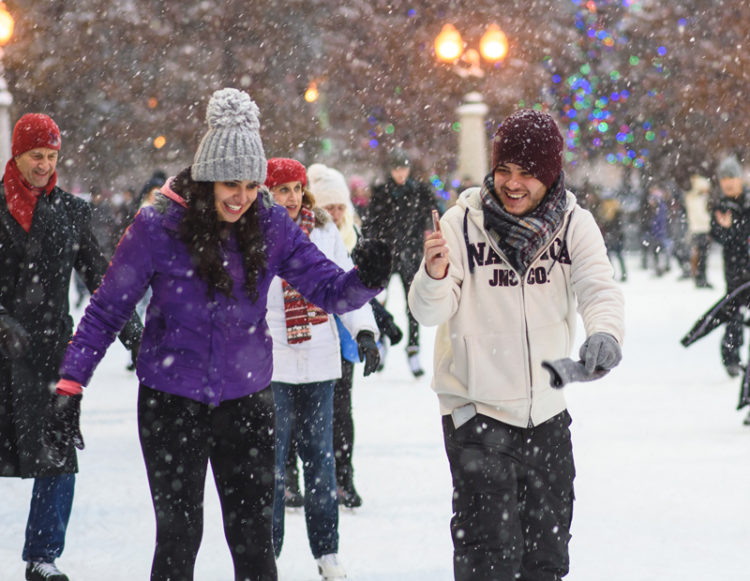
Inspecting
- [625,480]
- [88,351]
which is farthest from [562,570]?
[625,480]

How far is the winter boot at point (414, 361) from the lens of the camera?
10.9 meters

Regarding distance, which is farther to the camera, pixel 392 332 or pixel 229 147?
pixel 392 332

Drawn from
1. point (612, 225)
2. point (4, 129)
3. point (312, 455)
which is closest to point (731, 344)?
point (312, 455)

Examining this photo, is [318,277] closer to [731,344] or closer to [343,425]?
[343,425]

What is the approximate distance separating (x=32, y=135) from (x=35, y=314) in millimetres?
725

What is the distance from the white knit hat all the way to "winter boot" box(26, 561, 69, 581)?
269 cm

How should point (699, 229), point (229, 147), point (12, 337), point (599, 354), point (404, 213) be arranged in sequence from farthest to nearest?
point (699, 229) < point (404, 213) < point (12, 337) < point (229, 147) < point (599, 354)

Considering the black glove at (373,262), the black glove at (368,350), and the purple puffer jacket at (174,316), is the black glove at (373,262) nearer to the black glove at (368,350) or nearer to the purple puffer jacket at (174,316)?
the purple puffer jacket at (174,316)

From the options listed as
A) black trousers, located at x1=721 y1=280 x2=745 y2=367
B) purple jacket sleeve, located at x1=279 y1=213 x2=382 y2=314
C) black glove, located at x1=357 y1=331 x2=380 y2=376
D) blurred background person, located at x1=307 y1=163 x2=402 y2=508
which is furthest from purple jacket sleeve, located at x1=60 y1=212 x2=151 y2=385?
black trousers, located at x1=721 y1=280 x2=745 y2=367

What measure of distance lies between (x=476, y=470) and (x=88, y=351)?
3.99ft

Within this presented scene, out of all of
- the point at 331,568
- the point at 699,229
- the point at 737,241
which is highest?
the point at 699,229

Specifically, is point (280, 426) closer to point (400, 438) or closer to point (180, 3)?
point (400, 438)

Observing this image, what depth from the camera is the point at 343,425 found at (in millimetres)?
6215

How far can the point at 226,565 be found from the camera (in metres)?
5.28
